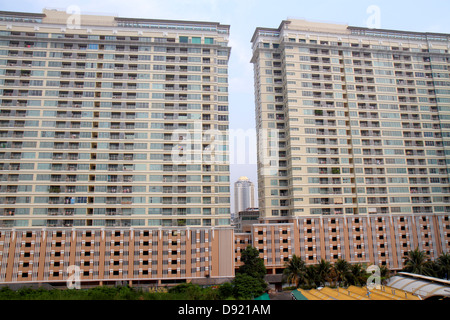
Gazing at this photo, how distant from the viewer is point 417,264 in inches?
1876

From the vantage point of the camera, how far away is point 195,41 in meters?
56.7

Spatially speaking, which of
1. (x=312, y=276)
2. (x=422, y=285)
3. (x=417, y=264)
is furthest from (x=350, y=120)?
(x=422, y=285)

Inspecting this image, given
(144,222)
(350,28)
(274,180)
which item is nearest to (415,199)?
(274,180)

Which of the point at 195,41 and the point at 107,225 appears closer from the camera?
the point at 107,225

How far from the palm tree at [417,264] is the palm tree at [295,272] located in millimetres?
16992

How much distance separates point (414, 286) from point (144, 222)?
3754cm

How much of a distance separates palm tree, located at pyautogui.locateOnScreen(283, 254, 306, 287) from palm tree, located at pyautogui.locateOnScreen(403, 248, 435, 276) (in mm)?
16992

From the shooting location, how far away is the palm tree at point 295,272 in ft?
150

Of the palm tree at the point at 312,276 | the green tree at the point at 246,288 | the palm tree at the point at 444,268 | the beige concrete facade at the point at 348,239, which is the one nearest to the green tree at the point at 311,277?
the palm tree at the point at 312,276

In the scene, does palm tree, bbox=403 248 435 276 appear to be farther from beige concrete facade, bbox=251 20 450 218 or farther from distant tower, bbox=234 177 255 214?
distant tower, bbox=234 177 255 214

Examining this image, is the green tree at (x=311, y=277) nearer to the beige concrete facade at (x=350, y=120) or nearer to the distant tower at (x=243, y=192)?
the beige concrete facade at (x=350, y=120)

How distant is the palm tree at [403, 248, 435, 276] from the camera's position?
4612 centimetres

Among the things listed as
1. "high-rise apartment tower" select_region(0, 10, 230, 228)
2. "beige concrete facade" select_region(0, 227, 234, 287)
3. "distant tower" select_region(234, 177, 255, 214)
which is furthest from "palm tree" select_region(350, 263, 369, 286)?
"distant tower" select_region(234, 177, 255, 214)
